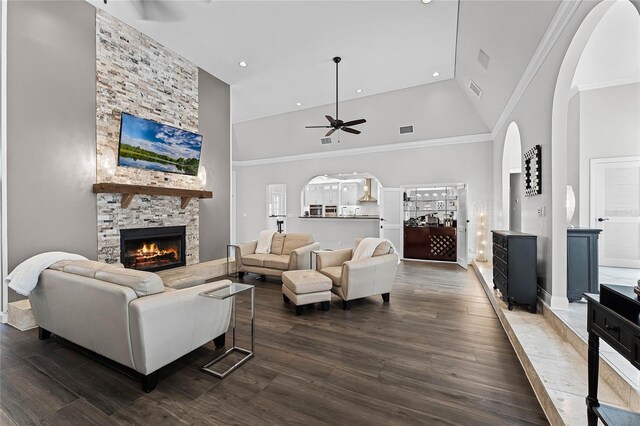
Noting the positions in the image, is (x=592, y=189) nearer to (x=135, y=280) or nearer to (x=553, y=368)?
(x=553, y=368)

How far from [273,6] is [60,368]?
184 inches

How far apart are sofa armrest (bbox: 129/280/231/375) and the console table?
257 centimetres

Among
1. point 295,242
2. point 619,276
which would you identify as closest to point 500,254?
point 619,276

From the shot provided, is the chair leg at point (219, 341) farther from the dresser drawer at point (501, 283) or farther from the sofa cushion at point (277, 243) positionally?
the dresser drawer at point (501, 283)

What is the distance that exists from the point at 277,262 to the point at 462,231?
4.55 meters

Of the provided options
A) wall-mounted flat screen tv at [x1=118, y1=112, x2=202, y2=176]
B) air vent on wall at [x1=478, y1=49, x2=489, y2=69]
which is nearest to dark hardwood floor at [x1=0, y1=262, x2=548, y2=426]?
wall-mounted flat screen tv at [x1=118, y1=112, x2=202, y2=176]

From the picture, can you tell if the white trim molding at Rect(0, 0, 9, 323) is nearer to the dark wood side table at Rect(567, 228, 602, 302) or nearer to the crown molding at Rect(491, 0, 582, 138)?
the crown molding at Rect(491, 0, 582, 138)

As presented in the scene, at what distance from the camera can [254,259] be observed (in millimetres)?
5363

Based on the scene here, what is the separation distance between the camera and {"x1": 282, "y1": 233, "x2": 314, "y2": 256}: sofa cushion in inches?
221

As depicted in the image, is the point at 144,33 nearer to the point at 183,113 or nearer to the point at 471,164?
the point at 183,113

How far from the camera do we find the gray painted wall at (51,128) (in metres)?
3.36

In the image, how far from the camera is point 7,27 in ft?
10.8

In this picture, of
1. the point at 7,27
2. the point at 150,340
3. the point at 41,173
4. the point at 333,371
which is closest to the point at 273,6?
the point at 7,27

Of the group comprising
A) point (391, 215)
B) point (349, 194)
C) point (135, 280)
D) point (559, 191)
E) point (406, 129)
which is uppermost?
point (406, 129)
